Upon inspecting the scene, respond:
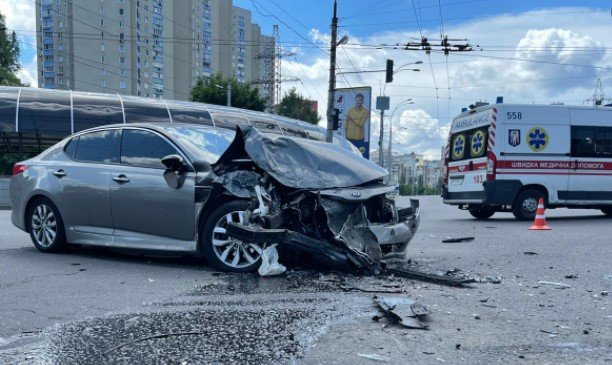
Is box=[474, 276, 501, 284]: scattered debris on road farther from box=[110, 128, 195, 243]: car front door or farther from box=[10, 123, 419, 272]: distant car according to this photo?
box=[110, 128, 195, 243]: car front door

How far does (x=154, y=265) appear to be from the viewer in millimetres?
5930

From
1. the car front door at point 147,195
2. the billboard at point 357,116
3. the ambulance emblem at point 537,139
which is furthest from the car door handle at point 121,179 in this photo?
the billboard at point 357,116

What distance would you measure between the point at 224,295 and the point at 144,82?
90098 mm

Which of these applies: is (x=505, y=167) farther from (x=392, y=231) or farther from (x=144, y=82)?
(x=144, y=82)

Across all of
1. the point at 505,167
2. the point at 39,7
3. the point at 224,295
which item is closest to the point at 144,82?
the point at 39,7

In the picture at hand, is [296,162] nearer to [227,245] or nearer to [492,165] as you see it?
[227,245]

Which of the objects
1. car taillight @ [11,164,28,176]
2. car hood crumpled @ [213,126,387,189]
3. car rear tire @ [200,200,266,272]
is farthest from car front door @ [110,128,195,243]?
car taillight @ [11,164,28,176]

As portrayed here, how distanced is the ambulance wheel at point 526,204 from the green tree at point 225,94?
116 ft

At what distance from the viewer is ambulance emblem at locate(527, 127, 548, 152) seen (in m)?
12.4

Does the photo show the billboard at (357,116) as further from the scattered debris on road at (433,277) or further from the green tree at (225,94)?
the scattered debris on road at (433,277)

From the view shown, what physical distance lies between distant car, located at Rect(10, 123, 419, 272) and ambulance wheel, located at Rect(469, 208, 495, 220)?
320 inches

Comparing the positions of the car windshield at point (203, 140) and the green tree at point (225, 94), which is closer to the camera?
the car windshield at point (203, 140)

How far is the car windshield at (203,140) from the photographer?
5.86 metres

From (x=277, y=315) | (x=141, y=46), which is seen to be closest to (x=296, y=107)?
(x=141, y=46)
